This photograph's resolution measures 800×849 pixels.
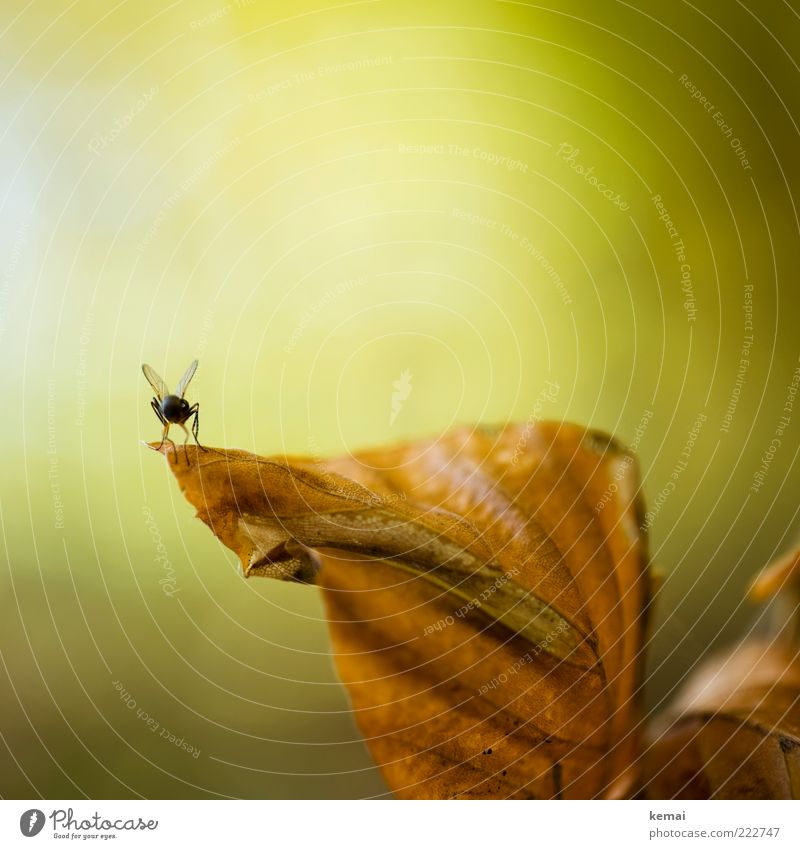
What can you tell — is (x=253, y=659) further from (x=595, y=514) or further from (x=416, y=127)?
(x=416, y=127)


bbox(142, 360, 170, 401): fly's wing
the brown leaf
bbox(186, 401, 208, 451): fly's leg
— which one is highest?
bbox(142, 360, 170, 401): fly's wing

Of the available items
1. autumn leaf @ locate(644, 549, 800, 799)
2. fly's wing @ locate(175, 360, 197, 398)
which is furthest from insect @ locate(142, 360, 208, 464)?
autumn leaf @ locate(644, 549, 800, 799)

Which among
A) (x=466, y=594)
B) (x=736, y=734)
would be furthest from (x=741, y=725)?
(x=466, y=594)

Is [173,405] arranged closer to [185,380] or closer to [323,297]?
[185,380]

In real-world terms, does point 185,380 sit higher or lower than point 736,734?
higher

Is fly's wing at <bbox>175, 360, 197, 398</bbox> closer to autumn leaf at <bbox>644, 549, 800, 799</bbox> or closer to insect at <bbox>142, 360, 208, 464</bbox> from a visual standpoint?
insect at <bbox>142, 360, 208, 464</bbox>

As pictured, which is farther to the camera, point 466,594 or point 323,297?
point 323,297

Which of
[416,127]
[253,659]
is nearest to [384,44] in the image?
[416,127]

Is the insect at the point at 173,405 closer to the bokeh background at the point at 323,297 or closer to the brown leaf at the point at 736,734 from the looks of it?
the bokeh background at the point at 323,297
